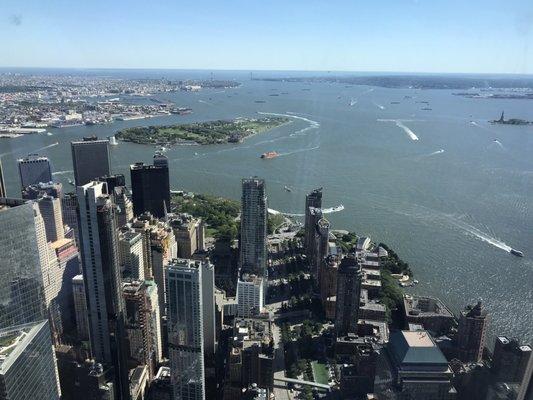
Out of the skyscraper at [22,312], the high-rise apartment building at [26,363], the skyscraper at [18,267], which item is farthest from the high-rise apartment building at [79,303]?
the high-rise apartment building at [26,363]

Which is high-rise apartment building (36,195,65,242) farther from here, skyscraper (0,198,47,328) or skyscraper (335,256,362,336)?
skyscraper (335,256,362,336)

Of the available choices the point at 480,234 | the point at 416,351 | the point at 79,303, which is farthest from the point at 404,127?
the point at 416,351

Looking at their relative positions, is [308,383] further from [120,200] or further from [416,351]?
[120,200]

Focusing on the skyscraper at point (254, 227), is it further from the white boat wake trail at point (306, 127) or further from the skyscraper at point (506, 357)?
the white boat wake trail at point (306, 127)

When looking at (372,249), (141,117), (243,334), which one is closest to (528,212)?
(372,249)

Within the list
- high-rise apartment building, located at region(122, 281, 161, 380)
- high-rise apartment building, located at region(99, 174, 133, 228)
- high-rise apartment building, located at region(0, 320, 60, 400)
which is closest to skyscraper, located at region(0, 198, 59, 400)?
high-rise apartment building, located at region(0, 320, 60, 400)
